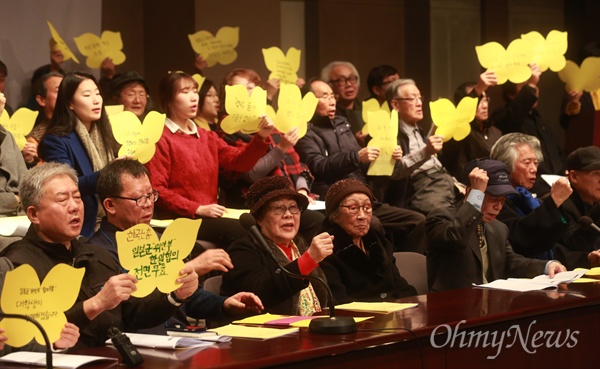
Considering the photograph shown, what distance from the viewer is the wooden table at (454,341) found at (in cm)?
254

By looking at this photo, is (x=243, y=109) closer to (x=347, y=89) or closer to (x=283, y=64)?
(x=283, y=64)

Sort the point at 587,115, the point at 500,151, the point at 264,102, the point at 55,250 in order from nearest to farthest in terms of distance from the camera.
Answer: the point at 55,250, the point at 264,102, the point at 500,151, the point at 587,115

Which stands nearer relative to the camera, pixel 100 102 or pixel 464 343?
pixel 464 343

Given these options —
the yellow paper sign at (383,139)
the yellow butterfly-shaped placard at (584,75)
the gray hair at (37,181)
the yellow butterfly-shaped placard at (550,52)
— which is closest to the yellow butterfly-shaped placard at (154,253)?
the gray hair at (37,181)

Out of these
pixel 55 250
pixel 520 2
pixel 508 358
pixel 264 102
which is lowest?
pixel 508 358

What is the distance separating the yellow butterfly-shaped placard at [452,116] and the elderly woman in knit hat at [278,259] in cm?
195

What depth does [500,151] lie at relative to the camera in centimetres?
550

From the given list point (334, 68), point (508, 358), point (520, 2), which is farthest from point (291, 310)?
point (520, 2)

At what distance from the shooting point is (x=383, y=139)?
5609mm

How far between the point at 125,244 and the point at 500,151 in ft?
10.1

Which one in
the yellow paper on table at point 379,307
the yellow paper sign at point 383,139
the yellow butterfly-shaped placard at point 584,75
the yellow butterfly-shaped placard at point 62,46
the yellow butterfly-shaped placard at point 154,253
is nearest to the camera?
the yellow butterfly-shaped placard at point 154,253

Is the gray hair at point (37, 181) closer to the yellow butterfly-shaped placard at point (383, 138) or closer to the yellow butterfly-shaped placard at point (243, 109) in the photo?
the yellow butterfly-shaped placard at point (243, 109)

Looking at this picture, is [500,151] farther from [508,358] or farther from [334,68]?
[508,358]

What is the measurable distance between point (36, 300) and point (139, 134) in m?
1.83
